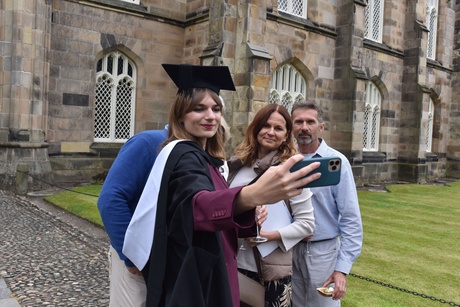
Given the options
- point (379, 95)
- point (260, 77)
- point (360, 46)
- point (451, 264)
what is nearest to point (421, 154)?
point (379, 95)

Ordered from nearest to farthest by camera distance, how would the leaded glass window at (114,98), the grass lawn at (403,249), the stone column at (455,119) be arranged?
the grass lawn at (403,249), the leaded glass window at (114,98), the stone column at (455,119)

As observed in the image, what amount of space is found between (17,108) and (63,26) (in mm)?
2600

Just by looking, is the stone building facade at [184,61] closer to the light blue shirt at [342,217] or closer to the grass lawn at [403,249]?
the grass lawn at [403,249]

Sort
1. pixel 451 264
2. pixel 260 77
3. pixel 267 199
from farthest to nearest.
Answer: pixel 260 77
pixel 451 264
pixel 267 199

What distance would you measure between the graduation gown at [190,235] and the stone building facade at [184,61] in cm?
880

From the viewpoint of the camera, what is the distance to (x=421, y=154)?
59.6 feet

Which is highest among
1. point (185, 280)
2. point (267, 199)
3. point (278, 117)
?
point (278, 117)

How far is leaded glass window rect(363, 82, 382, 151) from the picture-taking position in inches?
691

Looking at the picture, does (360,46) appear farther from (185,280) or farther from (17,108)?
(185,280)

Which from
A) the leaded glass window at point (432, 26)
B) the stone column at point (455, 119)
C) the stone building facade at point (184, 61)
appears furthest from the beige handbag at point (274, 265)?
the stone column at point (455, 119)

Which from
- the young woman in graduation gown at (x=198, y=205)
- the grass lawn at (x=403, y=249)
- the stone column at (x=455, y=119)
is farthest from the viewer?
the stone column at (x=455, y=119)

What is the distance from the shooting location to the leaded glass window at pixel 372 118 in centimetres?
1755

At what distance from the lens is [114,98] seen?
12.3 meters

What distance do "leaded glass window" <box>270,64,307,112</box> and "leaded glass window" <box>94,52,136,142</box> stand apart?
174 inches
